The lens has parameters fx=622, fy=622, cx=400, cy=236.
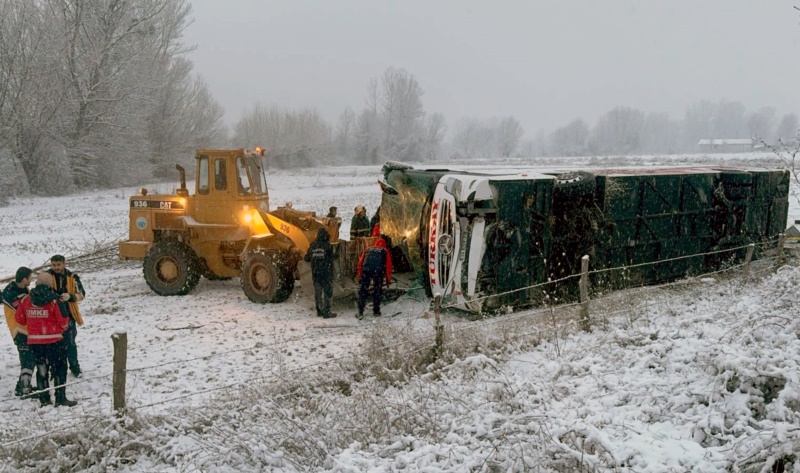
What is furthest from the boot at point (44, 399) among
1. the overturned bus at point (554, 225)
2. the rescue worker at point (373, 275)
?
the overturned bus at point (554, 225)

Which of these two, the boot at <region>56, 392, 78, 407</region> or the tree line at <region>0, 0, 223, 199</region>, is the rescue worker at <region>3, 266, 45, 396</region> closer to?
the boot at <region>56, 392, 78, 407</region>

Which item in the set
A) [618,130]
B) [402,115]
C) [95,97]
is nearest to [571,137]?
[618,130]

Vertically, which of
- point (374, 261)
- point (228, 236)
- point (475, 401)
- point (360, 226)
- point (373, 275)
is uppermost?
point (360, 226)

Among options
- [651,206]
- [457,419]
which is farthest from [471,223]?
[457,419]

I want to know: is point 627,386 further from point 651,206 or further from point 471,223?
point 651,206

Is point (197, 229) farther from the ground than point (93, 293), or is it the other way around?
point (197, 229)

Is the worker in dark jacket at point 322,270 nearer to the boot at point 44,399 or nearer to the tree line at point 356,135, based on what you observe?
the boot at point 44,399

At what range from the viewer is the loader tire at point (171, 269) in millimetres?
Answer: 12227

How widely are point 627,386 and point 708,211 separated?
8747 millimetres

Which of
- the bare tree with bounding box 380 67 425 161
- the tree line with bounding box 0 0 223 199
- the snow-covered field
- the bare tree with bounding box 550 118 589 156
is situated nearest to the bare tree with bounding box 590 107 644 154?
the bare tree with bounding box 550 118 589 156

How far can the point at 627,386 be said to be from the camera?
548 centimetres

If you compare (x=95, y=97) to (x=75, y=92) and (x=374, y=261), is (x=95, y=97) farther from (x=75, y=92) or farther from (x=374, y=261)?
(x=374, y=261)

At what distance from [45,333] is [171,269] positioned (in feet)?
17.8

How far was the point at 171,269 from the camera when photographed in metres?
12.4
